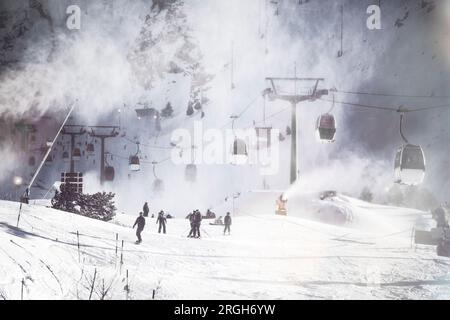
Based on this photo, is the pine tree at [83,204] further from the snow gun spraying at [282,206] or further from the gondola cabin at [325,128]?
the gondola cabin at [325,128]

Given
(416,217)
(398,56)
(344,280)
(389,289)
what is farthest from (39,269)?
(398,56)

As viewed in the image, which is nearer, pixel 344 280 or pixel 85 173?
pixel 344 280

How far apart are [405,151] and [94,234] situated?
947 centimetres

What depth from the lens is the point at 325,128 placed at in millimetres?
12805

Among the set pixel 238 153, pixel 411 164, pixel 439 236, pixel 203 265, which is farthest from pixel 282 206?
pixel 203 265

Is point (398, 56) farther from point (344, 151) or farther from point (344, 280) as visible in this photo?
point (344, 280)

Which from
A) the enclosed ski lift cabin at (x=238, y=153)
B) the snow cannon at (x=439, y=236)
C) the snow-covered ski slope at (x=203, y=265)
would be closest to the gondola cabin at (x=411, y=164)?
the snow cannon at (x=439, y=236)

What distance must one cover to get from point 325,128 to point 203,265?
640cm

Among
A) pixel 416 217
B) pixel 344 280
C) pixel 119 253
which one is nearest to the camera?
pixel 344 280

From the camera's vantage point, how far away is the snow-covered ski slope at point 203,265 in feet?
23.7

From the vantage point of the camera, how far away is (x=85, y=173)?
48.8 metres

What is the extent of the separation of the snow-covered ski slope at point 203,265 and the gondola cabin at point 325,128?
354 cm

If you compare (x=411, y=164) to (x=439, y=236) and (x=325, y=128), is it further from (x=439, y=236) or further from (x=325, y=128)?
(x=325, y=128)

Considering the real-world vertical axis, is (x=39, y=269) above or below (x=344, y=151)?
below
